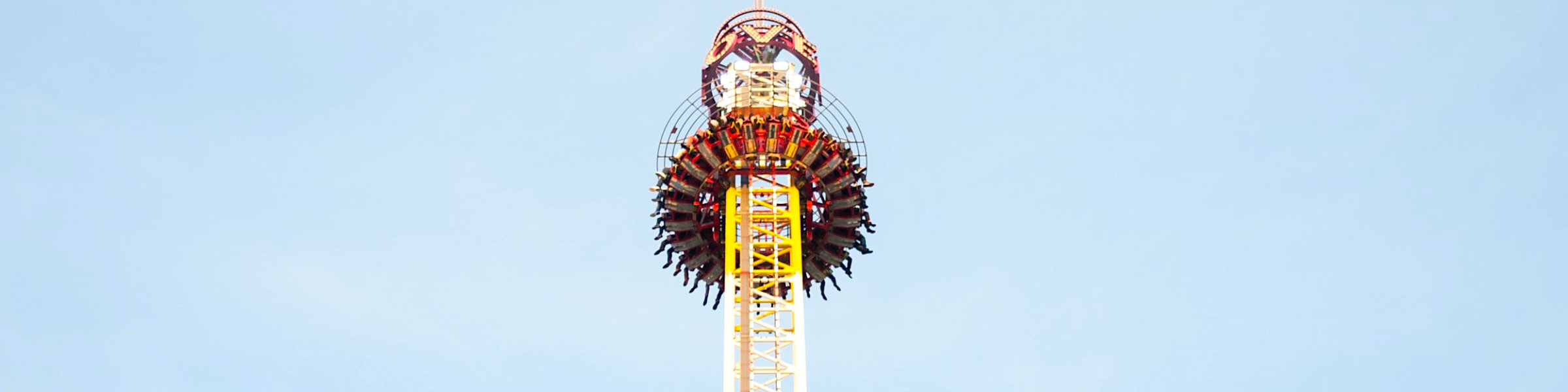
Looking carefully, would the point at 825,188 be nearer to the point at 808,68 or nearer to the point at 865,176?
the point at 865,176

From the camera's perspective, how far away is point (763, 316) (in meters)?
111

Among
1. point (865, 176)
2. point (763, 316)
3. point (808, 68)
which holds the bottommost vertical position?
point (763, 316)

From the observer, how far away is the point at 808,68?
404 ft

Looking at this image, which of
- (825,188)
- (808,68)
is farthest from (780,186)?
(808,68)

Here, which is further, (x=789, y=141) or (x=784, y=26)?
(x=784, y=26)

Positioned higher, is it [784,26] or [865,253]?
[784,26]

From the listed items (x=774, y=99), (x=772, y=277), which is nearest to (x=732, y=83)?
(x=774, y=99)

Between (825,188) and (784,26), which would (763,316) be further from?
(784,26)

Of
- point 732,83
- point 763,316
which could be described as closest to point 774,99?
point 732,83

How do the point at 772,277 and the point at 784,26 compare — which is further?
the point at 784,26

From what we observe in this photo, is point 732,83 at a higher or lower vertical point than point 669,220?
higher

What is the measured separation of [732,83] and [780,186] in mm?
7872

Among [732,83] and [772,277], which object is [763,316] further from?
[732,83]

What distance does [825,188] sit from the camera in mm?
114750
